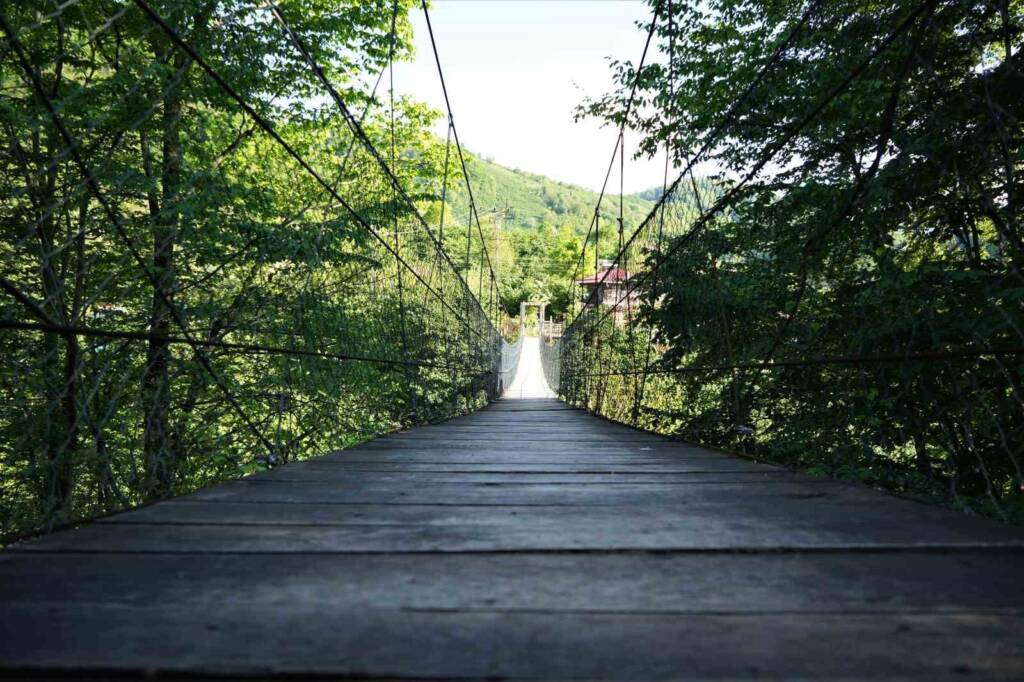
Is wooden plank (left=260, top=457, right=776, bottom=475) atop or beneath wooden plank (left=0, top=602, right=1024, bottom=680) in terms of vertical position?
beneath

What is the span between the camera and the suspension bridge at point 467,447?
552mm

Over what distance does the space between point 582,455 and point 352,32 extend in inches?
221

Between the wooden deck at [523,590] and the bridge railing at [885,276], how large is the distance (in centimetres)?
44

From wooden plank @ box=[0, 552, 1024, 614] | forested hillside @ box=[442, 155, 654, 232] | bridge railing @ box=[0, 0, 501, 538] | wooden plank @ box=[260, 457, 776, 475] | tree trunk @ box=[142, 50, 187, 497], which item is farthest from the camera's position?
forested hillside @ box=[442, 155, 654, 232]

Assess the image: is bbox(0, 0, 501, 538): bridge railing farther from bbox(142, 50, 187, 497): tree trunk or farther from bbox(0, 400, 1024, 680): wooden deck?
bbox(0, 400, 1024, 680): wooden deck

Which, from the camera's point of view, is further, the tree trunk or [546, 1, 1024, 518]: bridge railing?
the tree trunk

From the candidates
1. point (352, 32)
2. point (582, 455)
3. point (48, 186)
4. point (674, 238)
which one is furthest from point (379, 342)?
point (352, 32)

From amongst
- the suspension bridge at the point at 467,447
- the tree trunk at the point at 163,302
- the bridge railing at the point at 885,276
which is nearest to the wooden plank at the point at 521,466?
the suspension bridge at the point at 467,447

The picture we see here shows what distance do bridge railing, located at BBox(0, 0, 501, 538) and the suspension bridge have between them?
1.3 inches

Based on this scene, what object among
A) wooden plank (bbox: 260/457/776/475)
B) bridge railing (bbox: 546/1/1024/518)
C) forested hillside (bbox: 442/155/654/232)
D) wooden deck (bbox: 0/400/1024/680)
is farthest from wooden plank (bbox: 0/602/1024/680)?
forested hillside (bbox: 442/155/654/232)

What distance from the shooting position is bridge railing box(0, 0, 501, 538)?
289 cm

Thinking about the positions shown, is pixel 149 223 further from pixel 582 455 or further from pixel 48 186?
pixel 582 455

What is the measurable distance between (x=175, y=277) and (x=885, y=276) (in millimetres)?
3420

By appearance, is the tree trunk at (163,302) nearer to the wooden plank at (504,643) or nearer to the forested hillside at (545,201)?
the wooden plank at (504,643)
